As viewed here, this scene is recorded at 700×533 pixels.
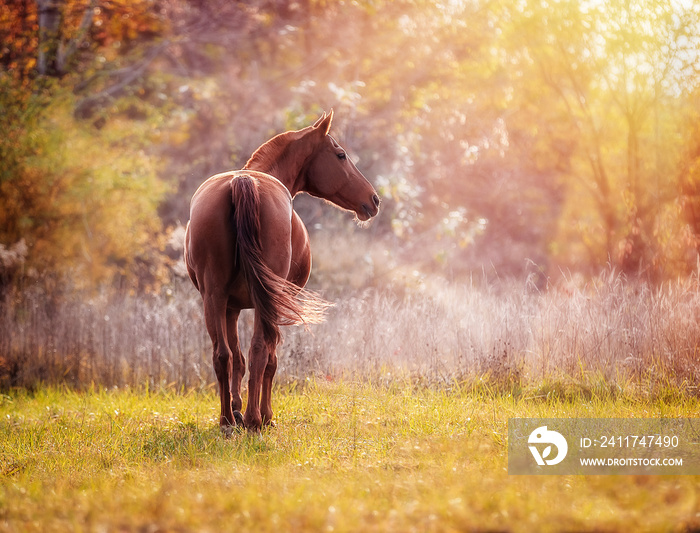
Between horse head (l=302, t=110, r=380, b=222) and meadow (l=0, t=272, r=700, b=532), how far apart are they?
5.94ft

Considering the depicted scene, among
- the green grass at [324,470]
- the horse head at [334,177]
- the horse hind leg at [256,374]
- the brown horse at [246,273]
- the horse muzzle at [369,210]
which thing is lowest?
the green grass at [324,470]

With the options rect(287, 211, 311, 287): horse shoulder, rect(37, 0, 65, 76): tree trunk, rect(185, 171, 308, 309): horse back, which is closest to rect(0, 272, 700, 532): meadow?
rect(185, 171, 308, 309): horse back

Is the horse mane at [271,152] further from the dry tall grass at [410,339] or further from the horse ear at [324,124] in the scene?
the dry tall grass at [410,339]

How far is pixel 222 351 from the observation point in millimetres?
5484

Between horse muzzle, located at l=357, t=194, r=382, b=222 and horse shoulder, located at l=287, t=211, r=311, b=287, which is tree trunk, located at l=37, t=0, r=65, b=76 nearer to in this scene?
horse muzzle, located at l=357, t=194, r=382, b=222

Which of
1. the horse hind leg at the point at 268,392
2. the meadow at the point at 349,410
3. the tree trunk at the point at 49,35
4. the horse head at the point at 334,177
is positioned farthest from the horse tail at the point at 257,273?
the tree trunk at the point at 49,35

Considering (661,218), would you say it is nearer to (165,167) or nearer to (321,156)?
(321,156)

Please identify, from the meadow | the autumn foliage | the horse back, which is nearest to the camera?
the meadow

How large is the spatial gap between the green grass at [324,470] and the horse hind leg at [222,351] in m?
0.18

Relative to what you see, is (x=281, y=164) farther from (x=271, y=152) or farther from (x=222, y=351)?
(x=222, y=351)

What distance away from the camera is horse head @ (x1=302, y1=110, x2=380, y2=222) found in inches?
260

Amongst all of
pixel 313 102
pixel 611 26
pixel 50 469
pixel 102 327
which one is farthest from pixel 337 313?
pixel 611 26

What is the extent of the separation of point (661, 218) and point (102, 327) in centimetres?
962

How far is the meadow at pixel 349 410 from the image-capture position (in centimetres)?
329
